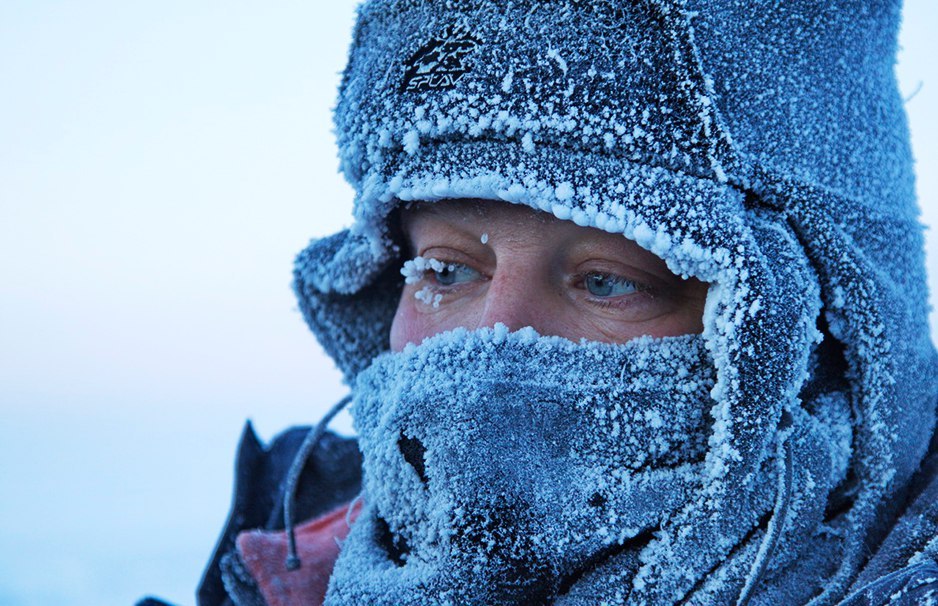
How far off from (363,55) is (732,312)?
0.79 m

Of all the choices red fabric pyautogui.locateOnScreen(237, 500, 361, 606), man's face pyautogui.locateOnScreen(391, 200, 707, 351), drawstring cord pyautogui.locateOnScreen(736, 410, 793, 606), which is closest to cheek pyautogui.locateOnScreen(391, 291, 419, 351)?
man's face pyautogui.locateOnScreen(391, 200, 707, 351)

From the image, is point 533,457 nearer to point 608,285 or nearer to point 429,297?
point 608,285

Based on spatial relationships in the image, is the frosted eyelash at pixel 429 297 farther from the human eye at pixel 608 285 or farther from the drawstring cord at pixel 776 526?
the drawstring cord at pixel 776 526

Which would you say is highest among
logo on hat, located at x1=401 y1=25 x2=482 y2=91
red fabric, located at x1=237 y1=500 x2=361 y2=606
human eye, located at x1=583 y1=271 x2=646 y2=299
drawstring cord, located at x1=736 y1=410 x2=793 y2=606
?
logo on hat, located at x1=401 y1=25 x2=482 y2=91

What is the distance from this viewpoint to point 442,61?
4.21 ft

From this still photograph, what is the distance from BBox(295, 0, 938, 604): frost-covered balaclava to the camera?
3.63 ft

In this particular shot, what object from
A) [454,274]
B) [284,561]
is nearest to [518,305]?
[454,274]

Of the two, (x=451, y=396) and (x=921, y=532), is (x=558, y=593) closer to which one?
(x=451, y=396)

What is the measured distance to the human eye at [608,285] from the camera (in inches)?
50.7

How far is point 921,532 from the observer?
112cm

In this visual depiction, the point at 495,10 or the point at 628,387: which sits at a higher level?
the point at 495,10

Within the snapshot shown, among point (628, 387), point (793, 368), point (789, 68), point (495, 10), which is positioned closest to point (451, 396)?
point (628, 387)

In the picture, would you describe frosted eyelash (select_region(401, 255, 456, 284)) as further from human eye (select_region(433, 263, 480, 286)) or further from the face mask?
the face mask

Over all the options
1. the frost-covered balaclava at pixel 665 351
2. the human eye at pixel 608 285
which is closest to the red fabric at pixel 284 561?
the frost-covered balaclava at pixel 665 351
